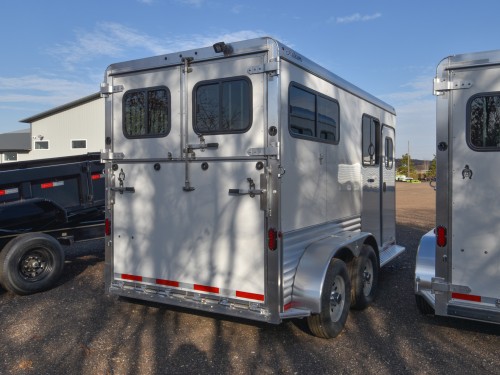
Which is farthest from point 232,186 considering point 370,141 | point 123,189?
point 370,141

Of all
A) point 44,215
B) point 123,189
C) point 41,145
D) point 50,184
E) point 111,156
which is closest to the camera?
point 123,189

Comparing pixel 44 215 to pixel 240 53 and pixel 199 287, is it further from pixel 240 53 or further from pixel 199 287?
pixel 240 53

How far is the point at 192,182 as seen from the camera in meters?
4.46

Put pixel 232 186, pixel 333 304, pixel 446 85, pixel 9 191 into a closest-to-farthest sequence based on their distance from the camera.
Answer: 1. pixel 446 85
2. pixel 232 186
3. pixel 333 304
4. pixel 9 191

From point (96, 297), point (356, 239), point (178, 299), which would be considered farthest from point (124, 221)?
point (356, 239)

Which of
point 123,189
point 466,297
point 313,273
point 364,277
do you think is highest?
point 123,189

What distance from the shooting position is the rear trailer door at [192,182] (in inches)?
163

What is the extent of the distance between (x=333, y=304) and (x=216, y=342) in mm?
1222

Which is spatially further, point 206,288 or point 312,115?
point 312,115

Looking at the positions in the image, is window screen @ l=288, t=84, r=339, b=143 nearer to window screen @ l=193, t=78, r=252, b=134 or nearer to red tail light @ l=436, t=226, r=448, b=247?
window screen @ l=193, t=78, r=252, b=134

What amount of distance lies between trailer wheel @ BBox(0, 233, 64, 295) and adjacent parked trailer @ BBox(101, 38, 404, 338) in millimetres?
1722

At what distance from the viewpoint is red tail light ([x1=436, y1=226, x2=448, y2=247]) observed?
4141 mm

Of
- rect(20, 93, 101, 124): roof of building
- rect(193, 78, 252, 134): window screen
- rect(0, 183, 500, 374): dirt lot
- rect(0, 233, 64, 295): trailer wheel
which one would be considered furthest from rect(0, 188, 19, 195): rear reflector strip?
rect(20, 93, 101, 124): roof of building

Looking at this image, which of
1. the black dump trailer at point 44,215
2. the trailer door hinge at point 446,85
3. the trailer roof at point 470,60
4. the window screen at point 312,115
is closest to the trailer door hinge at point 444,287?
the trailer door hinge at point 446,85
